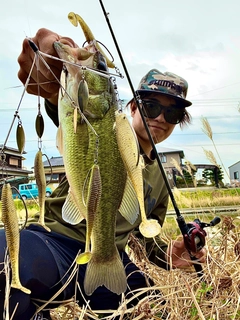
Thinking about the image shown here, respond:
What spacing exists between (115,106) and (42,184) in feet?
1.32

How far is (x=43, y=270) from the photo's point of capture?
6.64 feet

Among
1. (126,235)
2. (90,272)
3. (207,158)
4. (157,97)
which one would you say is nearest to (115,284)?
(90,272)

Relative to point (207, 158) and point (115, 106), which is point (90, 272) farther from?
point (207, 158)

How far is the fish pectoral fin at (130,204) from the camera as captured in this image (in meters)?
1.38

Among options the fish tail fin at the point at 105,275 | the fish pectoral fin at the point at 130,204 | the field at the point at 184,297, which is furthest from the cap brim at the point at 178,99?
the fish pectoral fin at the point at 130,204

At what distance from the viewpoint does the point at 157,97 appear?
3.02 m

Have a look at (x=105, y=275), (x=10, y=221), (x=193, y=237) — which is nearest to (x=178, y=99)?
(x=193, y=237)

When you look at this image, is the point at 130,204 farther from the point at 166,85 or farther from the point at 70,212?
the point at 166,85

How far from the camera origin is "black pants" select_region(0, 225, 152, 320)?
1.88 m

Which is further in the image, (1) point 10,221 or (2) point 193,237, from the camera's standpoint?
(2) point 193,237

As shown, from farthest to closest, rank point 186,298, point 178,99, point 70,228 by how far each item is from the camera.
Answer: point 178,99, point 70,228, point 186,298

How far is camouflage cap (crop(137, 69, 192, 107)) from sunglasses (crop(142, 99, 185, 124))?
0.09 meters

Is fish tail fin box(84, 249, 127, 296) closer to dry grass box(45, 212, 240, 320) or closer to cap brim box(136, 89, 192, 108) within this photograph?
dry grass box(45, 212, 240, 320)

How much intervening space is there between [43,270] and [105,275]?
43 cm
